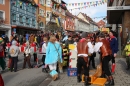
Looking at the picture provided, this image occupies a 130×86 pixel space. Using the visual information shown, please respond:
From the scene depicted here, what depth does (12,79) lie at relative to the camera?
25.7 feet

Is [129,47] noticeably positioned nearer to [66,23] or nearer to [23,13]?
[23,13]

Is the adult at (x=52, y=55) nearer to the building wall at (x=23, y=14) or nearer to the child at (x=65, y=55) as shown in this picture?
the child at (x=65, y=55)

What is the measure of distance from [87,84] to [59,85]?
0.97 meters

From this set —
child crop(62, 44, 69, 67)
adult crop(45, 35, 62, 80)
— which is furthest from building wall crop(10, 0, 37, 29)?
adult crop(45, 35, 62, 80)

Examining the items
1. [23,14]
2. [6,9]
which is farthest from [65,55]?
[23,14]

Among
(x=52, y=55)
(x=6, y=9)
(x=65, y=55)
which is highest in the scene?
(x=6, y=9)

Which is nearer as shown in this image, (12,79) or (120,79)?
(120,79)

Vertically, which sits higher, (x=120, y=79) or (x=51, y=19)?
(x=51, y=19)

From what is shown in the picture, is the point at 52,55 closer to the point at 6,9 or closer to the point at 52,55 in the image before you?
the point at 52,55

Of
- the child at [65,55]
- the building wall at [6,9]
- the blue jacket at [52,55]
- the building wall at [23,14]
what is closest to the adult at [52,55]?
the blue jacket at [52,55]

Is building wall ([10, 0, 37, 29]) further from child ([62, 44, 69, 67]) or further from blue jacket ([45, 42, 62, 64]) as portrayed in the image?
blue jacket ([45, 42, 62, 64])

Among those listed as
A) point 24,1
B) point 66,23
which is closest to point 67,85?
point 24,1

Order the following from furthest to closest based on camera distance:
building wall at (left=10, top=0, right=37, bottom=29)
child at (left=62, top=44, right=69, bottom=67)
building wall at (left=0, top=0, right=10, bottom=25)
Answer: building wall at (left=10, top=0, right=37, bottom=29) < building wall at (left=0, top=0, right=10, bottom=25) < child at (left=62, top=44, right=69, bottom=67)

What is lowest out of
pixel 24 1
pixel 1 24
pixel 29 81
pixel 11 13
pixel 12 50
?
pixel 29 81
